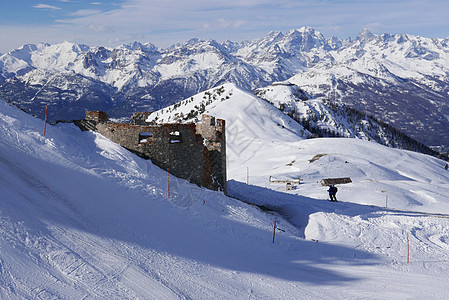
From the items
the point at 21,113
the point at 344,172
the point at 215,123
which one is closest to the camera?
the point at 21,113

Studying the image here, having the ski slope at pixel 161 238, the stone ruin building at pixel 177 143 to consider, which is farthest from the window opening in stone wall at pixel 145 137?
the ski slope at pixel 161 238

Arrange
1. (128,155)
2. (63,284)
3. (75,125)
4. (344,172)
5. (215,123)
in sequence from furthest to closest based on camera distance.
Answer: (344,172) → (215,123) → (75,125) → (128,155) → (63,284)

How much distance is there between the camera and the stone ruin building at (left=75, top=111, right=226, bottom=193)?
22.2 meters

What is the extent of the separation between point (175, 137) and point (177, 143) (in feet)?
1.31

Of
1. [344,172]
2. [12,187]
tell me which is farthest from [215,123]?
[344,172]

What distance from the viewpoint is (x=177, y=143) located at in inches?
899

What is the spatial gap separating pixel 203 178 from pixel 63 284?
47.8 feet

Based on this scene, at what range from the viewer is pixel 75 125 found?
75.3ft

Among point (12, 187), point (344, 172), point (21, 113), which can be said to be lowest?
point (344, 172)

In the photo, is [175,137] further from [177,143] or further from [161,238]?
[161,238]

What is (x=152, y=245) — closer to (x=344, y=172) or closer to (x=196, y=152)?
(x=196, y=152)

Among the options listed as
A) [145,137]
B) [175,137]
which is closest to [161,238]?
[145,137]

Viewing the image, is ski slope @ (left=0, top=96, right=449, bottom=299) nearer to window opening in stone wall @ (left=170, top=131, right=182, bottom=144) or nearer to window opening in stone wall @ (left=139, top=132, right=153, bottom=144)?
window opening in stone wall @ (left=139, top=132, right=153, bottom=144)

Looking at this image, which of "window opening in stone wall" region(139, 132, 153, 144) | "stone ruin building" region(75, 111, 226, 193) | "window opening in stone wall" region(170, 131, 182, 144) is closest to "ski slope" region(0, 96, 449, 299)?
"stone ruin building" region(75, 111, 226, 193)
